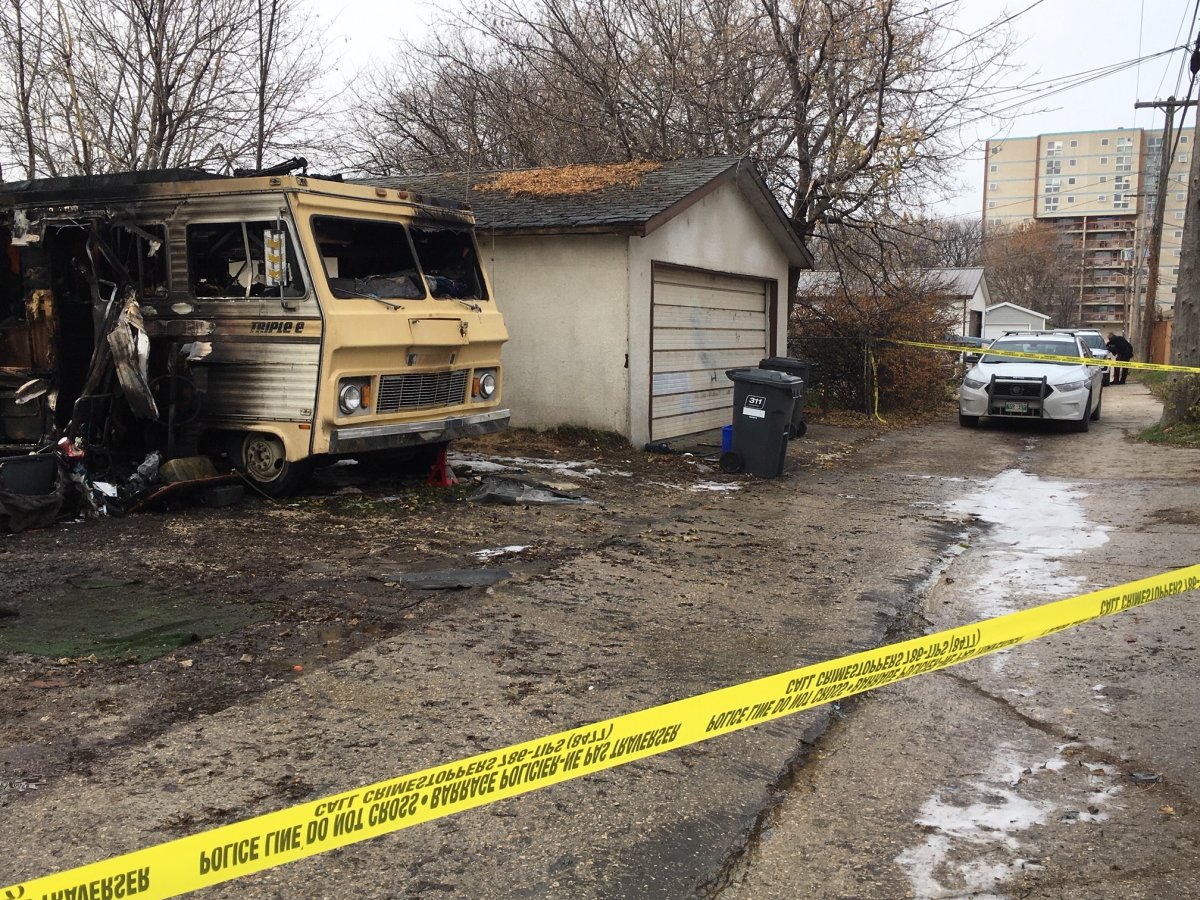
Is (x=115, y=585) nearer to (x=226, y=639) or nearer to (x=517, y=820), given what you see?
(x=226, y=639)

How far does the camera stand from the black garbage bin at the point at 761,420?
11141 mm

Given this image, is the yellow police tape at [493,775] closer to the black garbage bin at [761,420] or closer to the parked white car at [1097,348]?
the black garbage bin at [761,420]

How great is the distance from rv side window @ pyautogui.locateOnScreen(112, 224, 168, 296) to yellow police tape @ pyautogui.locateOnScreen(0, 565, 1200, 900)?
21.5 feet

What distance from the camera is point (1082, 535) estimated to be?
8562mm

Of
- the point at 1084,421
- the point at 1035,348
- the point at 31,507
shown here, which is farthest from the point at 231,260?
the point at 1035,348

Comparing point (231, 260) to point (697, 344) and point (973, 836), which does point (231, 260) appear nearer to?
point (973, 836)

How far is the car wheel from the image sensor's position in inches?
647

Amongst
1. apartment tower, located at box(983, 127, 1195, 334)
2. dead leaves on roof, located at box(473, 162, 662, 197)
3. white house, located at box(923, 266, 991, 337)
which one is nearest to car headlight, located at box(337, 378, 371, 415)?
dead leaves on roof, located at box(473, 162, 662, 197)

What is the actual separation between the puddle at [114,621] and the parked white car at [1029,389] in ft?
44.5

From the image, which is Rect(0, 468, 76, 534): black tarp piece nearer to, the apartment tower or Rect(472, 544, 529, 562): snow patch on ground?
Rect(472, 544, 529, 562): snow patch on ground

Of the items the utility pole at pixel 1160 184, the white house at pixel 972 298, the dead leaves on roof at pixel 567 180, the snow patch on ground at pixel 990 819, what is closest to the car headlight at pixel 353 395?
the snow patch on ground at pixel 990 819

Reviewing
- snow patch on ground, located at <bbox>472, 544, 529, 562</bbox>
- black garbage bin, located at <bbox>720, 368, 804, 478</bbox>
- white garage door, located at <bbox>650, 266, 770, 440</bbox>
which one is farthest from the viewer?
white garage door, located at <bbox>650, 266, 770, 440</bbox>

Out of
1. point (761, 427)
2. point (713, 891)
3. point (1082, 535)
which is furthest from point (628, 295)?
point (713, 891)

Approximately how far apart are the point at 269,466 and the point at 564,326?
206 inches
